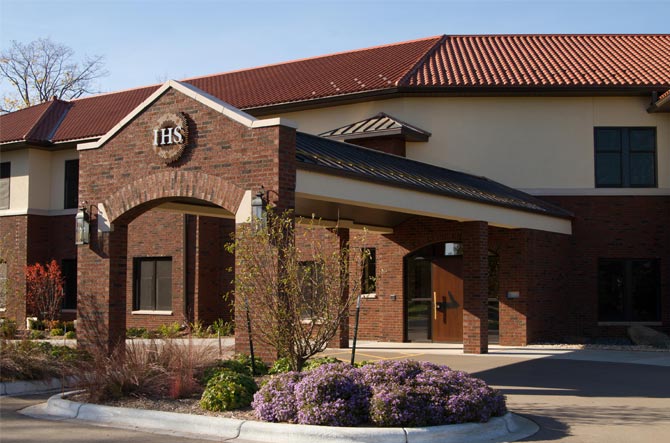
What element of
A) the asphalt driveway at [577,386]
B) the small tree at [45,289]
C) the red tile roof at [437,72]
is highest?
the red tile roof at [437,72]

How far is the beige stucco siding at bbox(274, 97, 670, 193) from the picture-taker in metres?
24.6

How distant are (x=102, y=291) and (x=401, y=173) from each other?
678 centimetres

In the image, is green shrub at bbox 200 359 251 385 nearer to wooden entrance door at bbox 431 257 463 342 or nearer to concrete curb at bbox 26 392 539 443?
concrete curb at bbox 26 392 539 443

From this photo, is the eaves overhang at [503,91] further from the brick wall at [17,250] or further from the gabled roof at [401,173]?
the brick wall at [17,250]

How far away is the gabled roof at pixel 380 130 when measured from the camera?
23.5 metres

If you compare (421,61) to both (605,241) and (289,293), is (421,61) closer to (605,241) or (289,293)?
(605,241)

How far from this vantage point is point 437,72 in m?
25.7

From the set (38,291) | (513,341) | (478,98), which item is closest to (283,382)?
(513,341)

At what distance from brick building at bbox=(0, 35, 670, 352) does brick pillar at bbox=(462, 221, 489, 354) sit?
0.12 feet

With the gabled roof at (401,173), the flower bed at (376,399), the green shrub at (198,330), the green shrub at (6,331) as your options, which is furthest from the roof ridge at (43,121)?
the flower bed at (376,399)

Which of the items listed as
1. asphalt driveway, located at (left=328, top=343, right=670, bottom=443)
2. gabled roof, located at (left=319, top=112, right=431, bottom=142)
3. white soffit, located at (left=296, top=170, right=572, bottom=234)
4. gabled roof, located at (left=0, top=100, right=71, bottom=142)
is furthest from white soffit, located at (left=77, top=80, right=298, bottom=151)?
gabled roof, located at (left=0, top=100, right=71, bottom=142)

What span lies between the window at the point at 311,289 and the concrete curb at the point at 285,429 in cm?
230

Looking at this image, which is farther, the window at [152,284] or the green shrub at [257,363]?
the window at [152,284]

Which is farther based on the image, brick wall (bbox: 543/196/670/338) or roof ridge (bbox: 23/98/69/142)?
roof ridge (bbox: 23/98/69/142)
